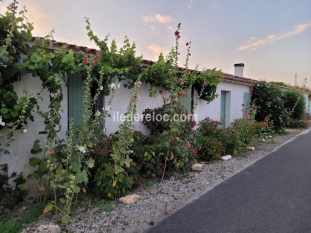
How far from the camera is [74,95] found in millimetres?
4895

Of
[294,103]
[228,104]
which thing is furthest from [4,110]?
[294,103]

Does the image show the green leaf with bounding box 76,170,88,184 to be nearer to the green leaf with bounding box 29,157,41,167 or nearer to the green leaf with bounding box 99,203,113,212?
the green leaf with bounding box 99,203,113,212

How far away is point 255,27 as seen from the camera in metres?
10.0

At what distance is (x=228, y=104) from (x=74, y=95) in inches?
308

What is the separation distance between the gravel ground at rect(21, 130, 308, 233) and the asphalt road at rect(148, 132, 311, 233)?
0.59 feet

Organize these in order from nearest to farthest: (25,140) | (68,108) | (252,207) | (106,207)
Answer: (106,207), (252,207), (25,140), (68,108)

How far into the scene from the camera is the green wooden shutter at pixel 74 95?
4828 millimetres

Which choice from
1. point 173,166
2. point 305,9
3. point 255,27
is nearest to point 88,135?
point 173,166

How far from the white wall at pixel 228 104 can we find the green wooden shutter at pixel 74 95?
4622mm

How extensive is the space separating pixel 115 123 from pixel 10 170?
233 cm

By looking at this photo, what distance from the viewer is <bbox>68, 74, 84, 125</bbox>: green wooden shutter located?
4.83 m

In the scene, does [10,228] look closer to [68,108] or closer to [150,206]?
[150,206]

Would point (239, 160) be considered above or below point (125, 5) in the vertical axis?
below

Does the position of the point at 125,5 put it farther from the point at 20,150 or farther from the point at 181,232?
the point at 181,232
